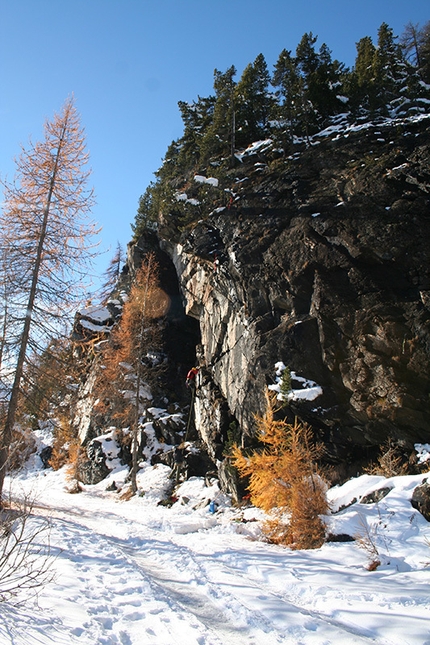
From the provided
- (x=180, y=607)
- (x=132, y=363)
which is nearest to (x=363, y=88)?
(x=132, y=363)

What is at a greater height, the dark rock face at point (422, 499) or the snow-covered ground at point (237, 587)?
the dark rock face at point (422, 499)

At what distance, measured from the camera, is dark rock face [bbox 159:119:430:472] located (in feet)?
54.2

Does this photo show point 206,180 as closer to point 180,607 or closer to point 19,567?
point 180,607

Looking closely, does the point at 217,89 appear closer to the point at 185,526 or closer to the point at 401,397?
the point at 401,397

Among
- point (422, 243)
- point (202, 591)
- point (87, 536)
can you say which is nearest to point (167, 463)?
point (87, 536)

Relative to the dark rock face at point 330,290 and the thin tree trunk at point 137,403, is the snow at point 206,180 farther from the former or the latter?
the thin tree trunk at point 137,403

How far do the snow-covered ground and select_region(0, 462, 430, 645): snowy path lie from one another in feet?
0.08

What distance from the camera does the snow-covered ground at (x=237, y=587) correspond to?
4.64 meters

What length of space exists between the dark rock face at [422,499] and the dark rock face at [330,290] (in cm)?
462

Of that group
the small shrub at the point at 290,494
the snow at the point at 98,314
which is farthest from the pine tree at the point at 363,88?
the snow at the point at 98,314

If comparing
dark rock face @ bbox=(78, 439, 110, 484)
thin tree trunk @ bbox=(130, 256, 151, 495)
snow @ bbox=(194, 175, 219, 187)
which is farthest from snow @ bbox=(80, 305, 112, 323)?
snow @ bbox=(194, 175, 219, 187)

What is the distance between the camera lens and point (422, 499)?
11.1m

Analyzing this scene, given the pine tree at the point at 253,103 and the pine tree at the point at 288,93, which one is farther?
the pine tree at the point at 253,103

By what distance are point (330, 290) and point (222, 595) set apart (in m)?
15.4
